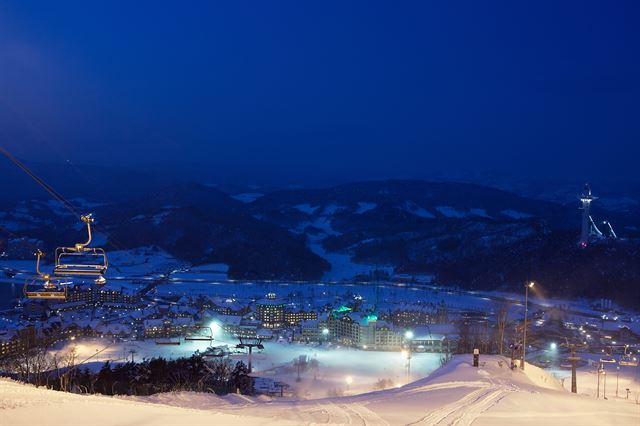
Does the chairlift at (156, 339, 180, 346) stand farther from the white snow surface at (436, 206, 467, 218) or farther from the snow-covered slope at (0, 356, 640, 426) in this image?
the white snow surface at (436, 206, 467, 218)

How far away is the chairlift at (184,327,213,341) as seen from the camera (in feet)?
81.8

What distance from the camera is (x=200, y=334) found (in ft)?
85.3

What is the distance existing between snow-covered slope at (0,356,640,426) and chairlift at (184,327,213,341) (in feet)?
60.0

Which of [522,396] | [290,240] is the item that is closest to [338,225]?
[290,240]

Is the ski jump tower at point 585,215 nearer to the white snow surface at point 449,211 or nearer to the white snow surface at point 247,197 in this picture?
the white snow surface at point 449,211

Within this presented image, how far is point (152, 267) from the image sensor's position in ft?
172

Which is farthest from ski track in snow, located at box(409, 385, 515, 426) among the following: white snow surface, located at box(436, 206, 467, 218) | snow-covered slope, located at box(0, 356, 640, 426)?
white snow surface, located at box(436, 206, 467, 218)

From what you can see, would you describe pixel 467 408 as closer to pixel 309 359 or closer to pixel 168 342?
pixel 309 359

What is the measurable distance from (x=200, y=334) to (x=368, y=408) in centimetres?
2138

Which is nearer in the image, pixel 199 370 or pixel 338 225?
pixel 199 370

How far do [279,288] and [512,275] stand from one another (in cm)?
1983

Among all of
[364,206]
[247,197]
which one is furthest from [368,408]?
[247,197]

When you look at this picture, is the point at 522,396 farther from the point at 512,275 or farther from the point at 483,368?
the point at 512,275

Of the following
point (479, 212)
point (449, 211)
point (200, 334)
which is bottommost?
point (200, 334)
